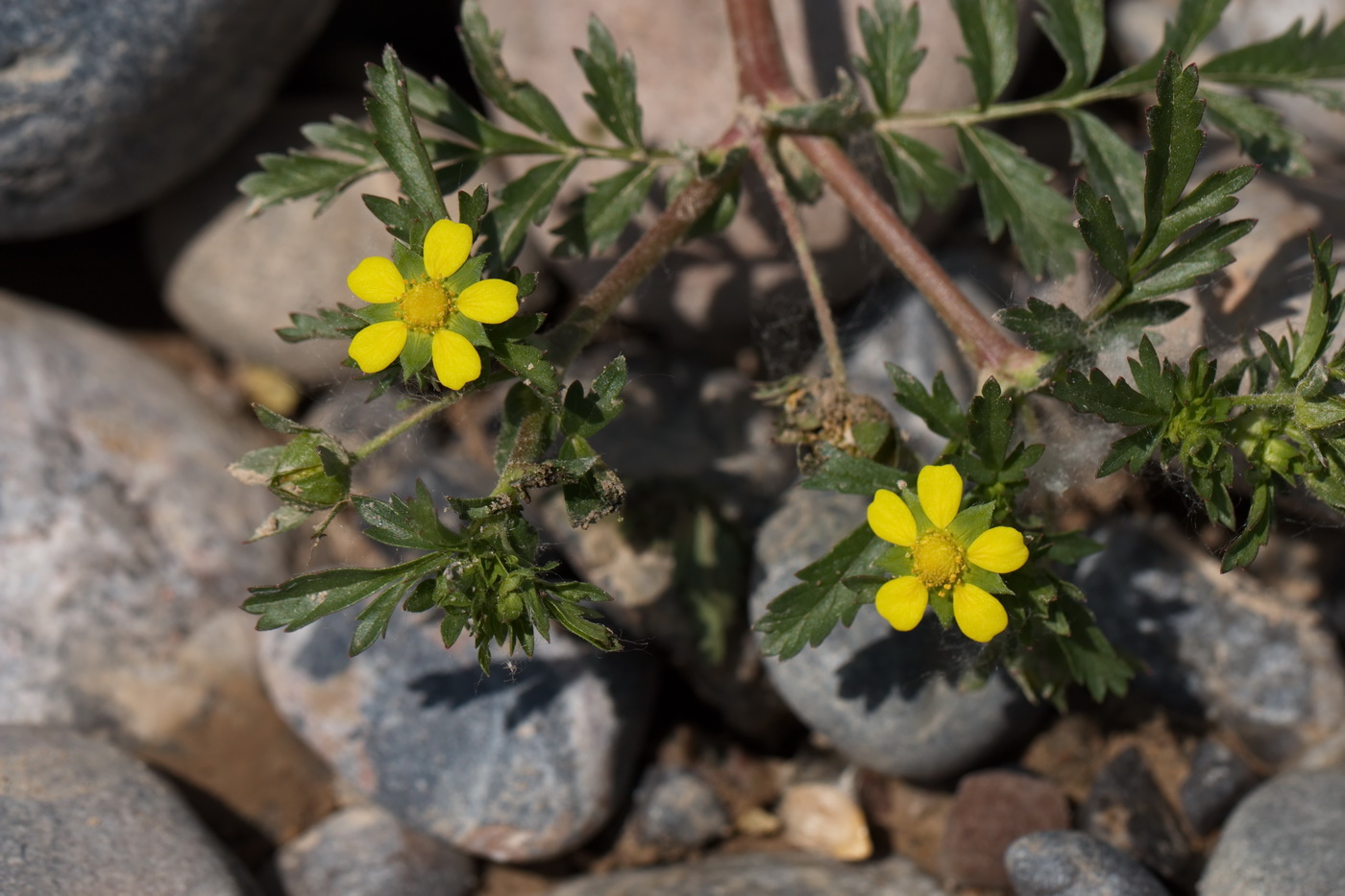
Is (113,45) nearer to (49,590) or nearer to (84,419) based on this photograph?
(84,419)

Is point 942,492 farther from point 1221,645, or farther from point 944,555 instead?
point 1221,645

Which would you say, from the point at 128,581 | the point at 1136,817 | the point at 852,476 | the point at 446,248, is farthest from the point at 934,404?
the point at 128,581

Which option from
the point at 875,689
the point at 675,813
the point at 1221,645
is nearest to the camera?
the point at 875,689

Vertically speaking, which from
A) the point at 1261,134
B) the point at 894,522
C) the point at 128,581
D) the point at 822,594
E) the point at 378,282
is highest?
the point at 378,282

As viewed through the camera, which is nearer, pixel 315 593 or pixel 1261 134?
pixel 315 593

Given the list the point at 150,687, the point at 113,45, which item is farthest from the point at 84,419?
the point at 113,45

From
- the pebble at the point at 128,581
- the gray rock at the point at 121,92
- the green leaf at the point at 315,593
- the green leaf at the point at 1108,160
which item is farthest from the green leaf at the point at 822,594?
the gray rock at the point at 121,92

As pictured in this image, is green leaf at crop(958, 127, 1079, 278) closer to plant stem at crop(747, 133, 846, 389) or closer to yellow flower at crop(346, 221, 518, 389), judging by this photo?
plant stem at crop(747, 133, 846, 389)
